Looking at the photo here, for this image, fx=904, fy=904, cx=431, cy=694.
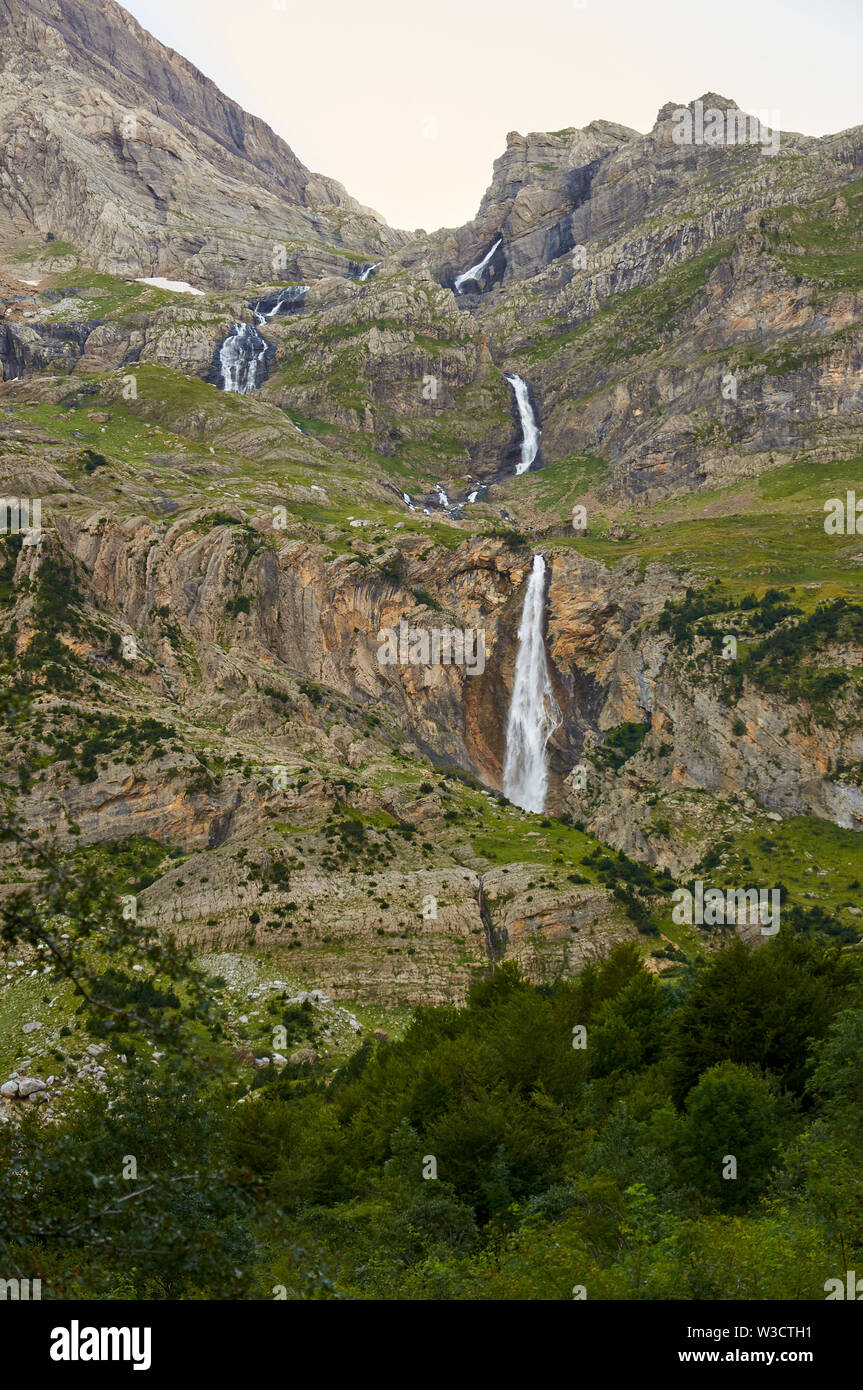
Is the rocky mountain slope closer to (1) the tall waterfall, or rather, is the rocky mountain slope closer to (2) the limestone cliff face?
(2) the limestone cliff face

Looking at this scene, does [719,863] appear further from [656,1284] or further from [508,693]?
[656,1284]

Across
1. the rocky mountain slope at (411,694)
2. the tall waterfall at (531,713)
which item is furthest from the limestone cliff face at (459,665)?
the tall waterfall at (531,713)

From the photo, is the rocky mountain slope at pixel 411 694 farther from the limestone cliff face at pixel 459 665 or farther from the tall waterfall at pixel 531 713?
the tall waterfall at pixel 531 713

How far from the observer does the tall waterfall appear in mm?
130125

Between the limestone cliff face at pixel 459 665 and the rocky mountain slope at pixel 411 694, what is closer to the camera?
the rocky mountain slope at pixel 411 694

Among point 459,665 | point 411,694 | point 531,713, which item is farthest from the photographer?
point 459,665

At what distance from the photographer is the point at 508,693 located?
139625 millimetres

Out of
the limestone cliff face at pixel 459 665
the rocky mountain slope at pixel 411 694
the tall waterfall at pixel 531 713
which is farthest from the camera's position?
the tall waterfall at pixel 531 713

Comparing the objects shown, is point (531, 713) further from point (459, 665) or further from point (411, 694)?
point (411, 694)

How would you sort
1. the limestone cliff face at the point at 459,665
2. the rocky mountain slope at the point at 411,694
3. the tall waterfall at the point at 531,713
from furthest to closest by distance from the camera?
the tall waterfall at the point at 531,713, the limestone cliff face at the point at 459,665, the rocky mountain slope at the point at 411,694

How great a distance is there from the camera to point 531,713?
13688 cm

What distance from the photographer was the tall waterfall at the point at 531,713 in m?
130

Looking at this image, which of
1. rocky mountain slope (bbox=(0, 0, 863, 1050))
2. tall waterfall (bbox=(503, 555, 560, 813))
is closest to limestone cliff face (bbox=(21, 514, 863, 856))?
rocky mountain slope (bbox=(0, 0, 863, 1050))

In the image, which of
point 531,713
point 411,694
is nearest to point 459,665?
point 411,694
